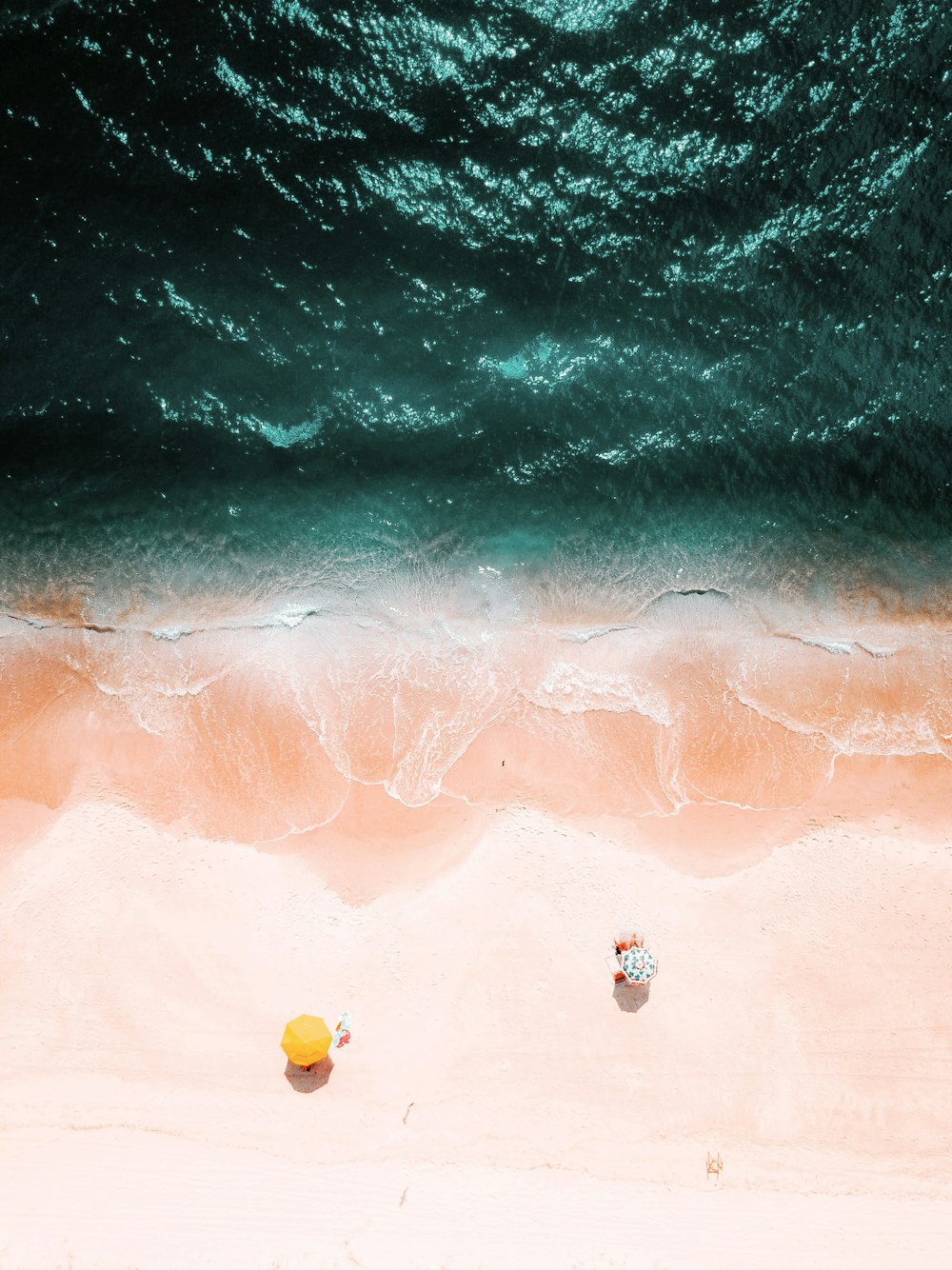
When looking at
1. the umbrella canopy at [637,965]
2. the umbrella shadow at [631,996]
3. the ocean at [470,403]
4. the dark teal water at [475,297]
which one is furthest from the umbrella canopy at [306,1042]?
the dark teal water at [475,297]

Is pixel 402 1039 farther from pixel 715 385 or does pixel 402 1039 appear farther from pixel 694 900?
pixel 715 385

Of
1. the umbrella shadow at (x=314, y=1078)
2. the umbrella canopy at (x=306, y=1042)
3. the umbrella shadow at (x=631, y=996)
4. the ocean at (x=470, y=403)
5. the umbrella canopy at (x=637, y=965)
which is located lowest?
the umbrella shadow at (x=314, y=1078)

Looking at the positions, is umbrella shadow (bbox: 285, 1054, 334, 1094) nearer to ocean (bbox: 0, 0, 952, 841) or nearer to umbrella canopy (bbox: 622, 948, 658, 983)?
ocean (bbox: 0, 0, 952, 841)

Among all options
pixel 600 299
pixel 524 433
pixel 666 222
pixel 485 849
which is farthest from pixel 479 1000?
pixel 666 222

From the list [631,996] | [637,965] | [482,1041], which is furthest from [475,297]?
[482,1041]

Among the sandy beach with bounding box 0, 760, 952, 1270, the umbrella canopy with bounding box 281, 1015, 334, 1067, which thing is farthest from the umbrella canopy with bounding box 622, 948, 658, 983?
the umbrella canopy with bounding box 281, 1015, 334, 1067

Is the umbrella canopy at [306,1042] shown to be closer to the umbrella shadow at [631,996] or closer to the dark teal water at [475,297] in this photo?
the umbrella shadow at [631,996]
